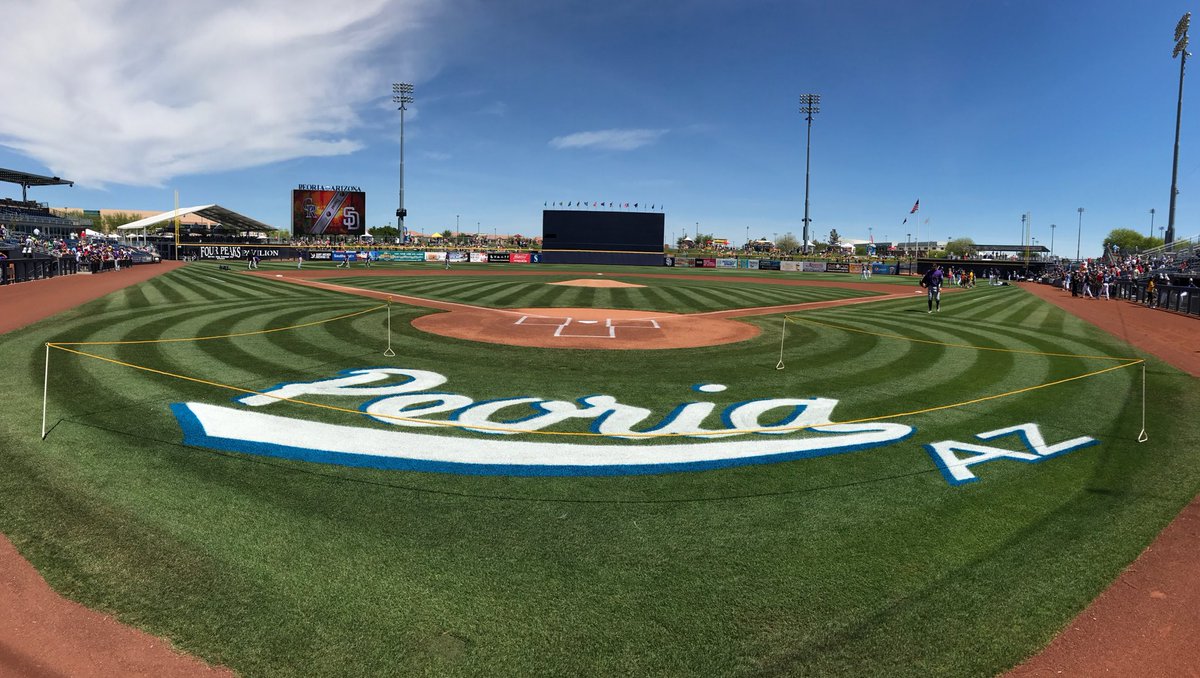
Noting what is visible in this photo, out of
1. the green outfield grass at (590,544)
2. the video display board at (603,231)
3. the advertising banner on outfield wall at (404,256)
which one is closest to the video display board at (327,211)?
the advertising banner on outfield wall at (404,256)

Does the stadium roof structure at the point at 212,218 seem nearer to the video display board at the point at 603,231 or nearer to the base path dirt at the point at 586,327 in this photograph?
the video display board at the point at 603,231

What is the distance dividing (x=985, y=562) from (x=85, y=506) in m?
8.54

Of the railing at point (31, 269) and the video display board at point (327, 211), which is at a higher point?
the video display board at point (327, 211)

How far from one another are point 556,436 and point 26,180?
407 feet

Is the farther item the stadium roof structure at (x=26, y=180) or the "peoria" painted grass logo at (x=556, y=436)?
the stadium roof structure at (x=26, y=180)

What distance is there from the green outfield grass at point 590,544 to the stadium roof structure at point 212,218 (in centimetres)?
8357

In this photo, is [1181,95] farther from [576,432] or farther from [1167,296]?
[576,432]

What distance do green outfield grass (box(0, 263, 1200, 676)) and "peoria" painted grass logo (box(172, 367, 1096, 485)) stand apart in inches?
12.3

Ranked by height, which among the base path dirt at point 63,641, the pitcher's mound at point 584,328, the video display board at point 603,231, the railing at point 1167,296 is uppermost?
the video display board at point 603,231

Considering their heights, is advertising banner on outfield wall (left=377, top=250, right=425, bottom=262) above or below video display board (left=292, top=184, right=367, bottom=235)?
below

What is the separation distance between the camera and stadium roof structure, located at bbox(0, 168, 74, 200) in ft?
286

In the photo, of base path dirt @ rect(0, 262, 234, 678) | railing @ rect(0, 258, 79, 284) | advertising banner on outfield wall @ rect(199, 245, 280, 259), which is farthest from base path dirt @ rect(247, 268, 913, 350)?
advertising banner on outfield wall @ rect(199, 245, 280, 259)

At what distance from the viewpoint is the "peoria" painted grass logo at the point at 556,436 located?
739 cm

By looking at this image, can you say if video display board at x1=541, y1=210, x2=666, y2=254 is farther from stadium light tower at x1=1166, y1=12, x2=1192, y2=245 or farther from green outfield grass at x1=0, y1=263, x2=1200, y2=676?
green outfield grass at x1=0, y1=263, x2=1200, y2=676
